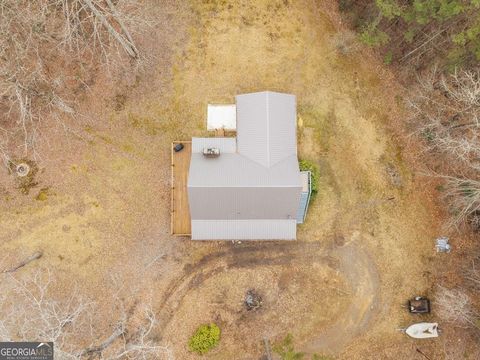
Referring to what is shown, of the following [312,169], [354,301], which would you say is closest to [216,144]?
[312,169]

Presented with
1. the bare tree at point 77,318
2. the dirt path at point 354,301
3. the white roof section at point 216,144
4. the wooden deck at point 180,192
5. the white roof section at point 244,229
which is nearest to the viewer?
the white roof section at point 216,144

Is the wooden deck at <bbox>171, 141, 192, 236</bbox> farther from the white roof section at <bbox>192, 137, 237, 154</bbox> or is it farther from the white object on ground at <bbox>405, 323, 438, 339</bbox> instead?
the white object on ground at <bbox>405, 323, 438, 339</bbox>

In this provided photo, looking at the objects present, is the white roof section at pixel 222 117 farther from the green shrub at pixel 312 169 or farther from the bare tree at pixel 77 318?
the bare tree at pixel 77 318

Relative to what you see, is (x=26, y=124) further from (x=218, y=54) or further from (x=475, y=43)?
(x=475, y=43)

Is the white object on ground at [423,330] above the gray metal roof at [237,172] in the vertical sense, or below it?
below

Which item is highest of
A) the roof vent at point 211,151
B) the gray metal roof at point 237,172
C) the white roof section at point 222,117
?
the white roof section at point 222,117

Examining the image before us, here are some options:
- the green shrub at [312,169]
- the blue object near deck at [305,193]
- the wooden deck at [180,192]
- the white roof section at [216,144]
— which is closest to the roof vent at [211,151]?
the white roof section at [216,144]

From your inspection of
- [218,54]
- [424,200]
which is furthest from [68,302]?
[424,200]

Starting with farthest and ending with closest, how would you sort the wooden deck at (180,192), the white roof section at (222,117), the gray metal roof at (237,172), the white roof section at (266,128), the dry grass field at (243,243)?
the white roof section at (222,117) → the dry grass field at (243,243) → the wooden deck at (180,192) → the white roof section at (266,128) → the gray metal roof at (237,172)
